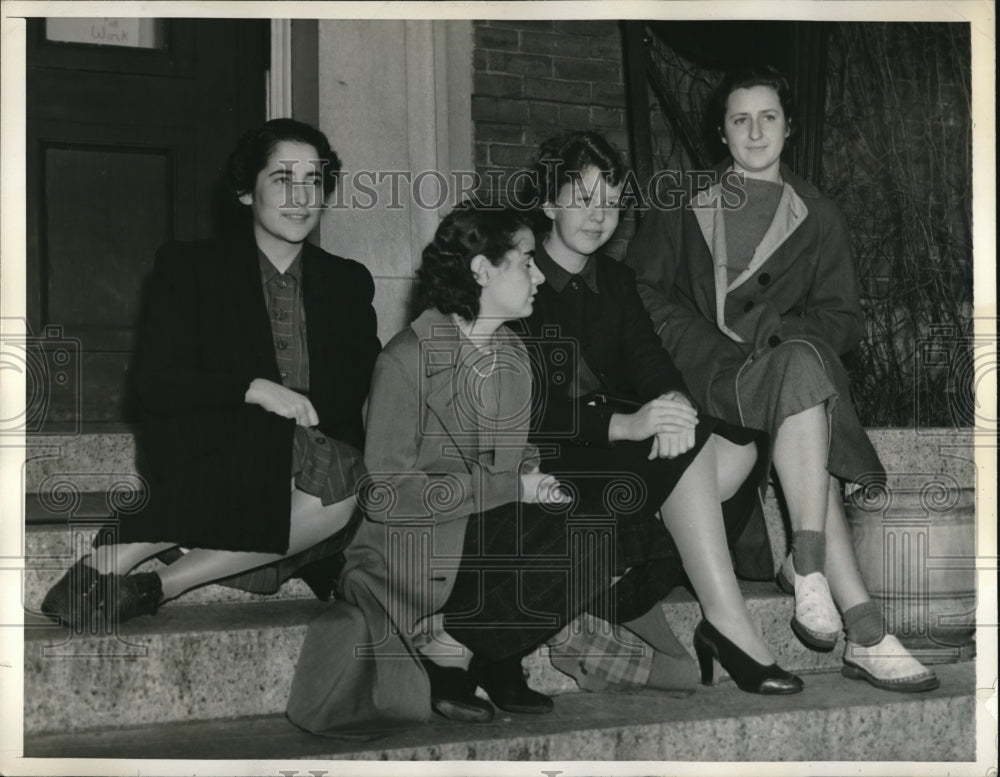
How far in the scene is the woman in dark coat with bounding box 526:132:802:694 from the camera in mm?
2906

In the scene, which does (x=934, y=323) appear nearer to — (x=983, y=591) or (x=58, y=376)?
(x=983, y=591)

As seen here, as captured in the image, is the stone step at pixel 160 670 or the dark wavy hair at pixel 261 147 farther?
the dark wavy hair at pixel 261 147

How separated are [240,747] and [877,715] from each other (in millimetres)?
1598

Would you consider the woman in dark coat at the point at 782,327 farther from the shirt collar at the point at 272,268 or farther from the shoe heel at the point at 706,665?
the shirt collar at the point at 272,268

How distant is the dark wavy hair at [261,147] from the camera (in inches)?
118

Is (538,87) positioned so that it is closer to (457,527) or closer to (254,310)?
(254,310)

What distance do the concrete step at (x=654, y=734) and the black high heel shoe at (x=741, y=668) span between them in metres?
0.03

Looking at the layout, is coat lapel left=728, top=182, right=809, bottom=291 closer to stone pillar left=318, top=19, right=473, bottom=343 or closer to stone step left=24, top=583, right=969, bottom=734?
stone pillar left=318, top=19, right=473, bottom=343

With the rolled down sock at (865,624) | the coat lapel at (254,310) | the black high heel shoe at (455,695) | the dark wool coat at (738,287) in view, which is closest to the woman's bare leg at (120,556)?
the coat lapel at (254,310)

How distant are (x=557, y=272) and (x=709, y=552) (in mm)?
876

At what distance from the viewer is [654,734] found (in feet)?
8.90

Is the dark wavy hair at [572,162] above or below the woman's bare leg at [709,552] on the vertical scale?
above

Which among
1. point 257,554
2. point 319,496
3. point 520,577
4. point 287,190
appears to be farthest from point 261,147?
point 520,577

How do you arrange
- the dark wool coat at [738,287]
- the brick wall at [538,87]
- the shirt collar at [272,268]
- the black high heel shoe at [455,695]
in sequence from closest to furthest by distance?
1. the black high heel shoe at [455,695]
2. the shirt collar at [272,268]
3. the dark wool coat at [738,287]
4. the brick wall at [538,87]
